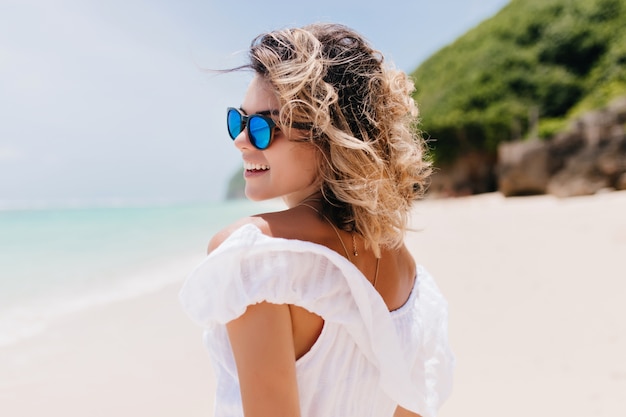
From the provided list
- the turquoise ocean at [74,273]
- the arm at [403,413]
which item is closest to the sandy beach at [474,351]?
the turquoise ocean at [74,273]

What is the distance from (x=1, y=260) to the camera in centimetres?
1123

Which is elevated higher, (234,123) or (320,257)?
(234,123)

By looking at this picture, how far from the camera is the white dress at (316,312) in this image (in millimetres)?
908

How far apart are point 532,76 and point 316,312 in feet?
112

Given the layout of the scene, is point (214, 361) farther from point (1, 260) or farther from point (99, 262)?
point (1, 260)

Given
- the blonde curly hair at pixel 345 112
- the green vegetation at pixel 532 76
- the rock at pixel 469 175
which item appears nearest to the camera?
the blonde curly hair at pixel 345 112

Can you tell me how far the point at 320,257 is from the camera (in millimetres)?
992

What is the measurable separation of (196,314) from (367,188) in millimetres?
526

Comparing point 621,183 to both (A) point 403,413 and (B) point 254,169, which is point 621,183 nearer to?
(A) point 403,413

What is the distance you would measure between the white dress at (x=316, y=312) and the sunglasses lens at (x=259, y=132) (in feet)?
1.09

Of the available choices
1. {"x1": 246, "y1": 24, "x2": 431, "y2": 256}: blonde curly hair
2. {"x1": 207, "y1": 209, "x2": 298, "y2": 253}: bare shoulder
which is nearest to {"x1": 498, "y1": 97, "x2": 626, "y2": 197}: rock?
{"x1": 246, "y1": 24, "x2": 431, "y2": 256}: blonde curly hair

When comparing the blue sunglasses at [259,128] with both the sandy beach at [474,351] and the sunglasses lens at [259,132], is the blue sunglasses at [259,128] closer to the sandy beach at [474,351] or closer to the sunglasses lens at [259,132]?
the sunglasses lens at [259,132]

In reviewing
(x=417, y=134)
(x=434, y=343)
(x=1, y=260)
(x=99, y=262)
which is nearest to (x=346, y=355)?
(x=434, y=343)

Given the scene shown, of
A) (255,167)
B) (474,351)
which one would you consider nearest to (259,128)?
(255,167)
